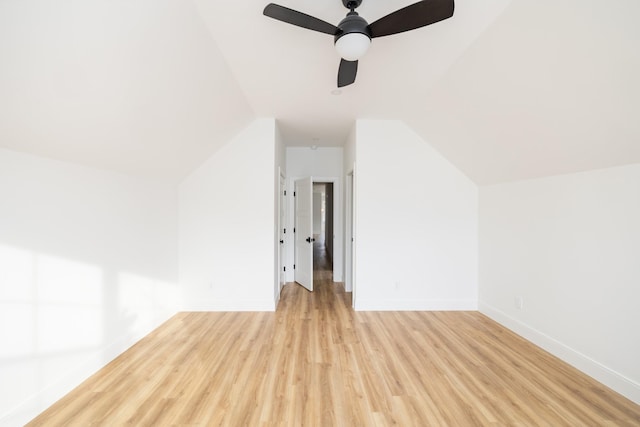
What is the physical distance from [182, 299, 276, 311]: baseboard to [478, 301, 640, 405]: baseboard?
294 cm

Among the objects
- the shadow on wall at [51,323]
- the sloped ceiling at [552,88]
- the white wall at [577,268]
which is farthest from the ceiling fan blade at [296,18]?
the white wall at [577,268]

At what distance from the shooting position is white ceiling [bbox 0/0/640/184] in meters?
1.44

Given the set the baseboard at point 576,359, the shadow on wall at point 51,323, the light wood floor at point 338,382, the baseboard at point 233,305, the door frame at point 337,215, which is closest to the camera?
the shadow on wall at point 51,323

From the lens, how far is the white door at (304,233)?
4.72 metres

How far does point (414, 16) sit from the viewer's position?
1.57 m

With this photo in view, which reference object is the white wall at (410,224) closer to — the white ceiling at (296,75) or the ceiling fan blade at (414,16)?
the white ceiling at (296,75)

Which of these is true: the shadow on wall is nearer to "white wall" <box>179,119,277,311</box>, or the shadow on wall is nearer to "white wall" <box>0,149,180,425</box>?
"white wall" <box>0,149,180,425</box>

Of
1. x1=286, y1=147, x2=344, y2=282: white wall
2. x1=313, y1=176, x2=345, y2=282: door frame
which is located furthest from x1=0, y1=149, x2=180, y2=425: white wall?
x1=313, y1=176, x2=345, y2=282: door frame

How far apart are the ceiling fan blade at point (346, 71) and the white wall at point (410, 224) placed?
1.70 metres

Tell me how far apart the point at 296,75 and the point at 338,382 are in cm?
276

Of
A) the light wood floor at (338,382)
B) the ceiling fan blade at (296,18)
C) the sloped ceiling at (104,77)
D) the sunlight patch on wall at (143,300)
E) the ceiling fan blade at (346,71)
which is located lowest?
the light wood floor at (338,382)

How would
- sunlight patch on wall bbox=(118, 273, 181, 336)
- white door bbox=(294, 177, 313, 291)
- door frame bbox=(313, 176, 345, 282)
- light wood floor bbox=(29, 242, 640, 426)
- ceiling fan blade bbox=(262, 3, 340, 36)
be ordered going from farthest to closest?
door frame bbox=(313, 176, 345, 282), white door bbox=(294, 177, 313, 291), sunlight patch on wall bbox=(118, 273, 181, 336), light wood floor bbox=(29, 242, 640, 426), ceiling fan blade bbox=(262, 3, 340, 36)

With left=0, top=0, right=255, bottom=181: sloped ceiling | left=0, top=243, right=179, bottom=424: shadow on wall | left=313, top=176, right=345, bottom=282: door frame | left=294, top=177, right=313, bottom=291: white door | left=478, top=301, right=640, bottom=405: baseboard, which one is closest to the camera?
left=0, top=0, right=255, bottom=181: sloped ceiling

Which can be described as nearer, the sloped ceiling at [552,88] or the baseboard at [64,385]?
the sloped ceiling at [552,88]
